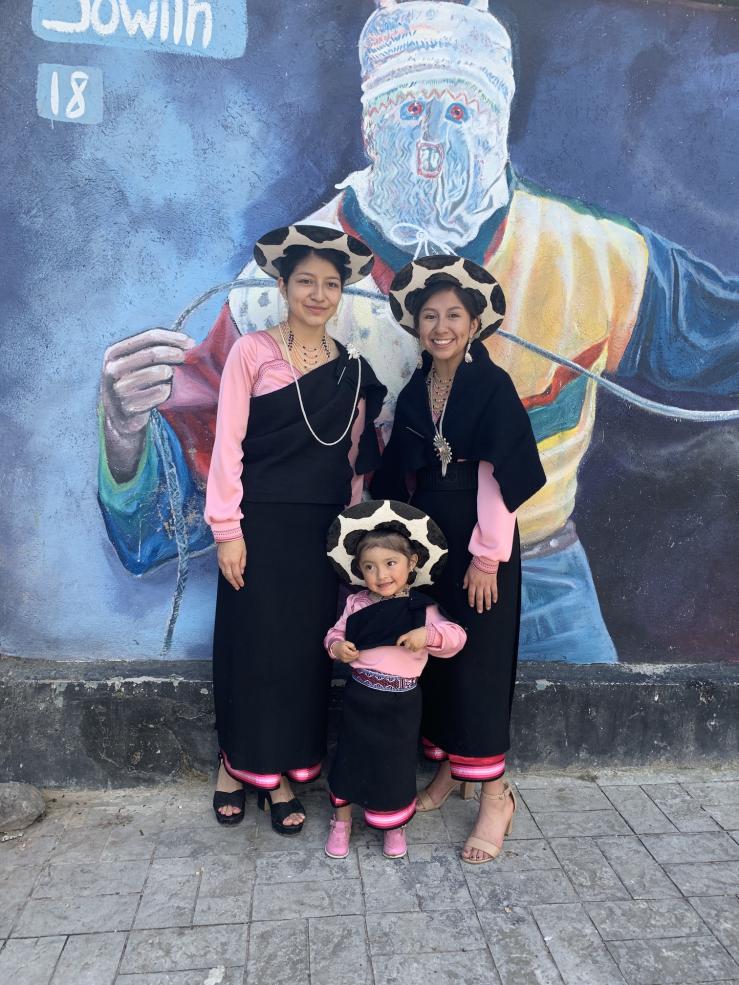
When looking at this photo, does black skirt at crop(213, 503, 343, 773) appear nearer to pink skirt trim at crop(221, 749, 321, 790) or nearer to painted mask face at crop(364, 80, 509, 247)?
pink skirt trim at crop(221, 749, 321, 790)

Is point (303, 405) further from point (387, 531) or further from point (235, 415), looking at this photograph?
point (387, 531)

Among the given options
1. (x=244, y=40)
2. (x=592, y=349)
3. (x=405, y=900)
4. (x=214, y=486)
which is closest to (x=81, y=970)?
(x=405, y=900)

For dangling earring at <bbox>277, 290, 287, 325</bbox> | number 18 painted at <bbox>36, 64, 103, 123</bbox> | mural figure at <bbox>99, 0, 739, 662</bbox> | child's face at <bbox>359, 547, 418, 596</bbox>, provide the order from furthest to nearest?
dangling earring at <bbox>277, 290, 287, 325</bbox> < mural figure at <bbox>99, 0, 739, 662</bbox> < number 18 painted at <bbox>36, 64, 103, 123</bbox> < child's face at <bbox>359, 547, 418, 596</bbox>

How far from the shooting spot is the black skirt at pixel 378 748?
262 centimetres

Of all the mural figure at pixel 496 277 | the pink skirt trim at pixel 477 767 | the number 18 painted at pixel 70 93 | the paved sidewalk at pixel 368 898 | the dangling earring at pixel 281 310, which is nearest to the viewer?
the paved sidewalk at pixel 368 898

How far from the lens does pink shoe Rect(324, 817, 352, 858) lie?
8.79 ft

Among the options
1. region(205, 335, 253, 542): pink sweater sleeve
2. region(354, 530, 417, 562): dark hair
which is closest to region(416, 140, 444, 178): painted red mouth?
region(205, 335, 253, 542): pink sweater sleeve

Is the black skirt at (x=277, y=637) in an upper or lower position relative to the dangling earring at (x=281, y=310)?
lower

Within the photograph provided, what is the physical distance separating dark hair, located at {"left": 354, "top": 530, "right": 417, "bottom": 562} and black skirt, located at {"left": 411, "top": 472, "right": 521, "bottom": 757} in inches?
7.9

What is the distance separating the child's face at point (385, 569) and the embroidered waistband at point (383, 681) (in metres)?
0.29

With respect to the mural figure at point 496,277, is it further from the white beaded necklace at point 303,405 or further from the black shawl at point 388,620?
the black shawl at point 388,620

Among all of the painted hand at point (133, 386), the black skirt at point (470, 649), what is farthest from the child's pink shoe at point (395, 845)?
the painted hand at point (133, 386)

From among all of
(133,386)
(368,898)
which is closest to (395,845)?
(368,898)

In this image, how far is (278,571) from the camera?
9.04 ft
